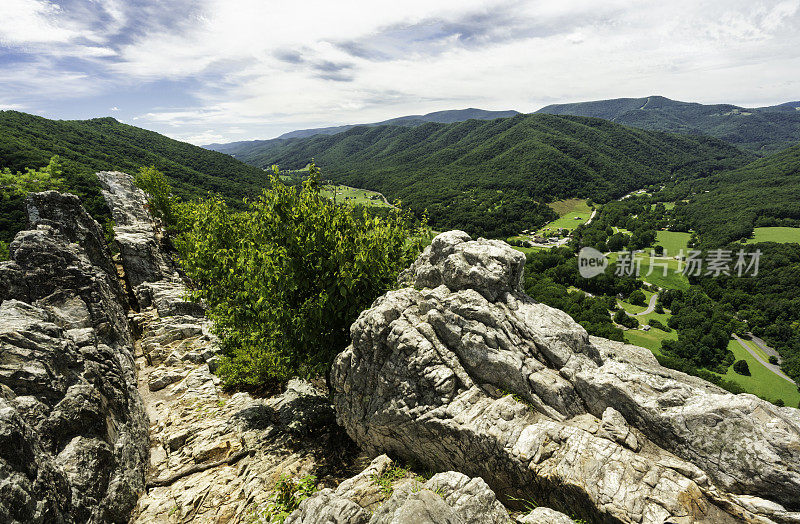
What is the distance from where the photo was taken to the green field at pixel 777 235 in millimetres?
180750

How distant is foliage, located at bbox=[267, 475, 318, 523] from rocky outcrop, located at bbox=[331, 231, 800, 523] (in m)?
2.84

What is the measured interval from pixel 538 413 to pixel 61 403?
18501mm

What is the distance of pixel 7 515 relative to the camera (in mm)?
7930

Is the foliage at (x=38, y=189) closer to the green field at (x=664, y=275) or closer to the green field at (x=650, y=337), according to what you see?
the green field at (x=650, y=337)

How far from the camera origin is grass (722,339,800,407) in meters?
99.8

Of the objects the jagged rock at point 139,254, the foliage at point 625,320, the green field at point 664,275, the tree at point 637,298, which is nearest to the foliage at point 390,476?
the jagged rock at point 139,254

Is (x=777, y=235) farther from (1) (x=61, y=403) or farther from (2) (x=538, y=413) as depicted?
(1) (x=61, y=403)

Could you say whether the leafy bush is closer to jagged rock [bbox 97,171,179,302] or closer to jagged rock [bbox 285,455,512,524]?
jagged rock [bbox 285,455,512,524]

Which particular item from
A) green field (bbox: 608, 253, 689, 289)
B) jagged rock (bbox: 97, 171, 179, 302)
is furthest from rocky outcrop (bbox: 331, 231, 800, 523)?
green field (bbox: 608, 253, 689, 289)

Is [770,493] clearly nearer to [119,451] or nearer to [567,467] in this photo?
[567,467]

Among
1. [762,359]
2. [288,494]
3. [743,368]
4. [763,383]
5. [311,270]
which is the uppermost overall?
[311,270]

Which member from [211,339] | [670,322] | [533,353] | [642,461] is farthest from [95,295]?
[670,322]

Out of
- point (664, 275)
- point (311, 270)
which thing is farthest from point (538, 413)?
point (664, 275)

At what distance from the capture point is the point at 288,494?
13.0 metres
